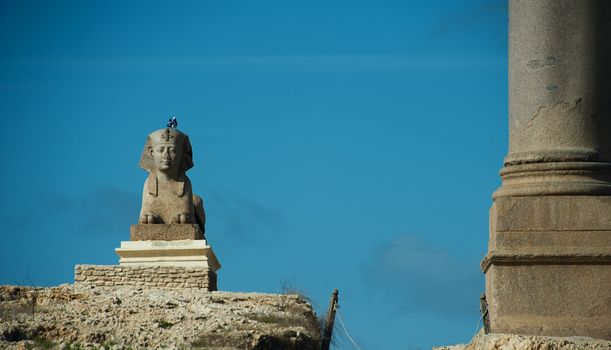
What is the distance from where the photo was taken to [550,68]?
14.4 m

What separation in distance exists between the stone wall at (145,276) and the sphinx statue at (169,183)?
1.78 metres

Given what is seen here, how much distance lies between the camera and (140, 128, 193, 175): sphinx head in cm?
2552

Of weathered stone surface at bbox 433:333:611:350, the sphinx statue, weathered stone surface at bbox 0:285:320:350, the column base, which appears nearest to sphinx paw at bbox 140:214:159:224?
the sphinx statue

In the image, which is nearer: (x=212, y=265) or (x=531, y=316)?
(x=531, y=316)

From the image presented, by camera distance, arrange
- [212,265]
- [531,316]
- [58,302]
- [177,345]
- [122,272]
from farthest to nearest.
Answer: [212,265] → [122,272] → [58,302] → [177,345] → [531,316]

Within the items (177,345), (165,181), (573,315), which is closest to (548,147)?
(573,315)

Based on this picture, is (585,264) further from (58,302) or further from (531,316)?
(58,302)

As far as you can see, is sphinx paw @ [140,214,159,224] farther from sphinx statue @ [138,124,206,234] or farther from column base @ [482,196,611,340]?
column base @ [482,196,611,340]

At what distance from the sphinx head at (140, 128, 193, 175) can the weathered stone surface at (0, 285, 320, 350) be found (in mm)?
5072

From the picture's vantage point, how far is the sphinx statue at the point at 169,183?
82.2ft

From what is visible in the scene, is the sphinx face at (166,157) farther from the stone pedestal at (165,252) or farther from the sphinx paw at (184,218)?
the stone pedestal at (165,252)

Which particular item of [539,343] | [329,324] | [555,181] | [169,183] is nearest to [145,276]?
[169,183]

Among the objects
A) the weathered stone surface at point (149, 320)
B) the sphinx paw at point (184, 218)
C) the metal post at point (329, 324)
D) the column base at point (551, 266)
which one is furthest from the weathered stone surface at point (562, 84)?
the sphinx paw at point (184, 218)

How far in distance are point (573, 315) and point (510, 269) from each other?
0.70m
